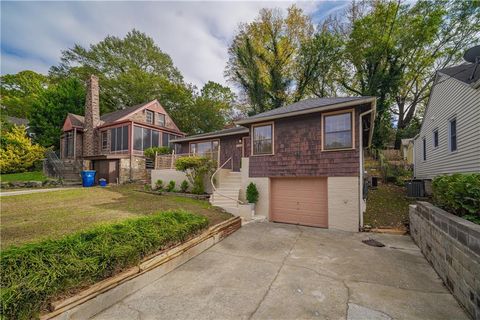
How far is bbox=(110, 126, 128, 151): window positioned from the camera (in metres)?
16.2

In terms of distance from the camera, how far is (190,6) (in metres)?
8.02

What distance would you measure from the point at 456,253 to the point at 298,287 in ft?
7.73

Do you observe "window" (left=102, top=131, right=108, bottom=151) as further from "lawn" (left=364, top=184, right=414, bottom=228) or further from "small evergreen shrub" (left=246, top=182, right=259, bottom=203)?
"lawn" (left=364, top=184, right=414, bottom=228)

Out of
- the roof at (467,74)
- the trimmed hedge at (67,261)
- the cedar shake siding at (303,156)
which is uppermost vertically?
the roof at (467,74)

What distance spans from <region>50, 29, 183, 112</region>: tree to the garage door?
21.9m

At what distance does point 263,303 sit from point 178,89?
83.2 feet

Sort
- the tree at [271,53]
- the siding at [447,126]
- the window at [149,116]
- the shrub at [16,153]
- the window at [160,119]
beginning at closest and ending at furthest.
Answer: the siding at [447,126]
the shrub at [16,153]
the window at [149,116]
the window at [160,119]
the tree at [271,53]

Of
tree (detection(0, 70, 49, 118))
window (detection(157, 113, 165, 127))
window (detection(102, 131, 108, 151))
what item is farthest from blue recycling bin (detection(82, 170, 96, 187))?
tree (detection(0, 70, 49, 118))

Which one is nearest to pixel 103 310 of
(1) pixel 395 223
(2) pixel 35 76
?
(1) pixel 395 223

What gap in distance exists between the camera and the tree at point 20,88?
26.0m

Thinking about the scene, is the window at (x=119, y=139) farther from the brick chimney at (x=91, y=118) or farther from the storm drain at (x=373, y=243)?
the storm drain at (x=373, y=243)

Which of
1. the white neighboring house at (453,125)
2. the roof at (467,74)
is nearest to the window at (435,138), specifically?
the white neighboring house at (453,125)

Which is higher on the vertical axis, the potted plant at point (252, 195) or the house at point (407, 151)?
the house at point (407, 151)

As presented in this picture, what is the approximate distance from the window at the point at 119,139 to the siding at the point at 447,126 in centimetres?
1892
